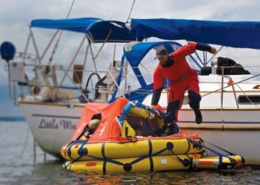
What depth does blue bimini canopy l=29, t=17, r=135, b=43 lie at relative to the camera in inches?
626

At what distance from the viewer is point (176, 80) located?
49.2 feet

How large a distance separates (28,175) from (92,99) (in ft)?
12.5

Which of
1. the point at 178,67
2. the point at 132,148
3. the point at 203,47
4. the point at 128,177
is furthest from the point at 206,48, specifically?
the point at 128,177

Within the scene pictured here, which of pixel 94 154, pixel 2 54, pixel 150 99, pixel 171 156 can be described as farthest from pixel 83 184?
pixel 150 99

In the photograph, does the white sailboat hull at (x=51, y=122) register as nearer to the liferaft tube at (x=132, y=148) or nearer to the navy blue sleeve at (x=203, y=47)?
the liferaft tube at (x=132, y=148)

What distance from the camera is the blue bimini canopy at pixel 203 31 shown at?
49.6 feet

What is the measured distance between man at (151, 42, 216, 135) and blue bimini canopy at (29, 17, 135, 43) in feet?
7.51

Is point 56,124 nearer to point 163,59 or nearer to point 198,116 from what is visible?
point 163,59

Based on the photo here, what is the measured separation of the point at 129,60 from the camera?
1622cm

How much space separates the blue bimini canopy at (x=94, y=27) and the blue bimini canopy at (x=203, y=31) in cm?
123

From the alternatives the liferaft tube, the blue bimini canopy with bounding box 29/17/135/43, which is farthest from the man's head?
the blue bimini canopy with bounding box 29/17/135/43

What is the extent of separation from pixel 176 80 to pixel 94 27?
11.8 ft

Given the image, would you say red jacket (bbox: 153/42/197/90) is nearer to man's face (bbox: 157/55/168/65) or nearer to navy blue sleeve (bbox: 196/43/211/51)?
navy blue sleeve (bbox: 196/43/211/51)

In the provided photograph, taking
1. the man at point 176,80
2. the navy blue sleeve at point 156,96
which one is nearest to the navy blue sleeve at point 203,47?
the man at point 176,80
